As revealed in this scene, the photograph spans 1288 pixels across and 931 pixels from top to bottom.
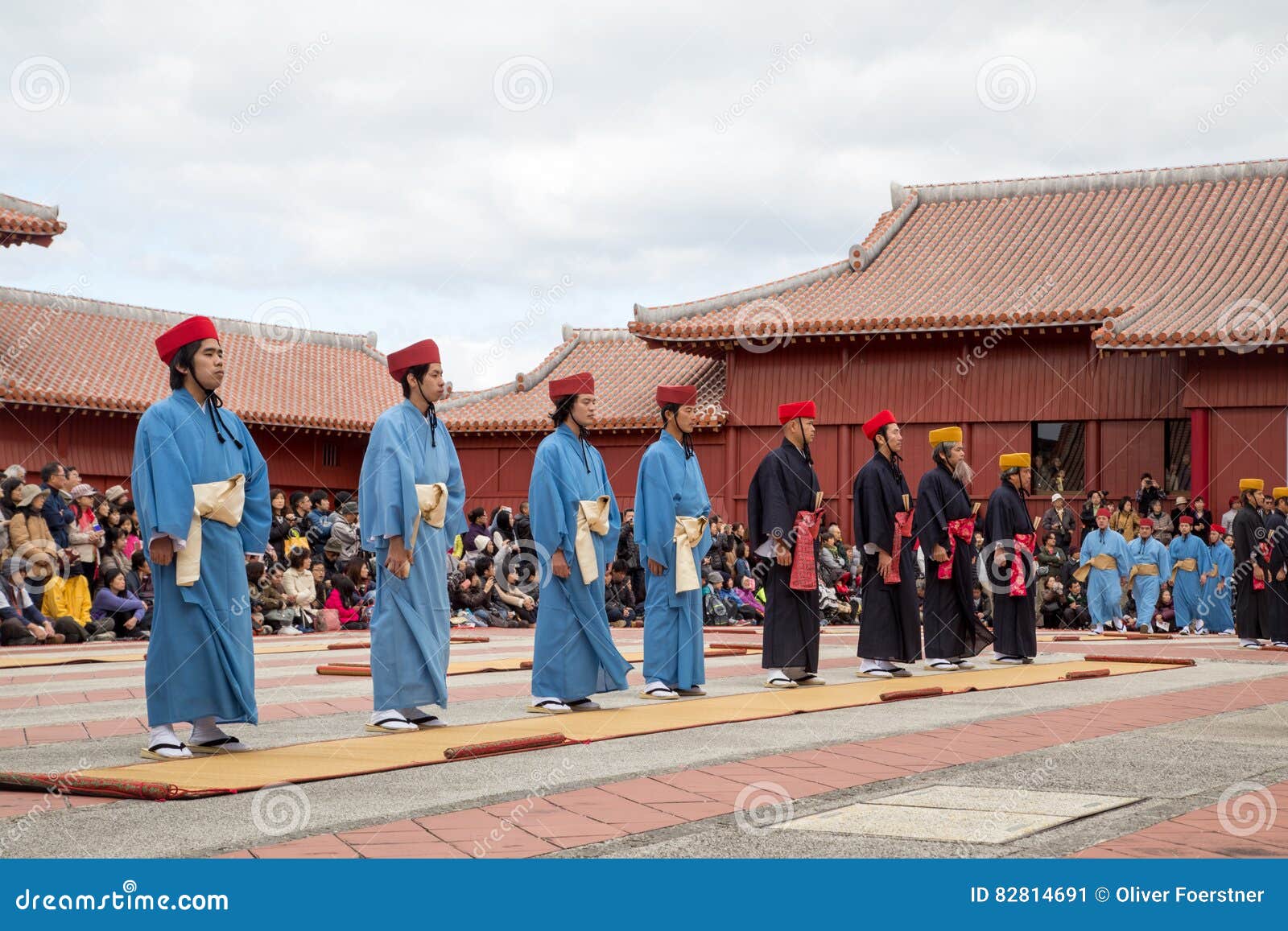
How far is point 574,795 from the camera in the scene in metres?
4.51

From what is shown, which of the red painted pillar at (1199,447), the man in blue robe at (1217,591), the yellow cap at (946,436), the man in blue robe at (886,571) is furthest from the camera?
the red painted pillar at (1199,447)

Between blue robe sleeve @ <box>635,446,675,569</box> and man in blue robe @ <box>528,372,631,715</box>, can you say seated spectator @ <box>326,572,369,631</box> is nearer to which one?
blue robe sleeve @ <box>635,446,675,569</box>

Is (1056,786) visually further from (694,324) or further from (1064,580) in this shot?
Answer: (694,324)

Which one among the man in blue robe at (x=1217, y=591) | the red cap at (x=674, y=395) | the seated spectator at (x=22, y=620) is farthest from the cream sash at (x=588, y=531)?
the man in blue robe at (x=1217, y=591)

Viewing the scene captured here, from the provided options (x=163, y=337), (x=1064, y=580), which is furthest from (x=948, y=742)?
(x=1064, y=580)

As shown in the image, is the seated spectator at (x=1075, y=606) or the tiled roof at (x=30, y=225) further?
the tiled roof at (x=30, y=225)

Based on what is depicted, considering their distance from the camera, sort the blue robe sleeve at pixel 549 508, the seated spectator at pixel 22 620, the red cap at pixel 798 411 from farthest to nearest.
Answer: the seated spectator at pixel 22 620, the red cap at pixel 798 411, the blue robe sleeve at pixel 549 508

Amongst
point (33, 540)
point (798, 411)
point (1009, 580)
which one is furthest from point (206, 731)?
point (33, 540)

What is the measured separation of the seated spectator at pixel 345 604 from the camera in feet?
49.6

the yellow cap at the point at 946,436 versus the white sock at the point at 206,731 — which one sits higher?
the yellow cap at the point at 946,436

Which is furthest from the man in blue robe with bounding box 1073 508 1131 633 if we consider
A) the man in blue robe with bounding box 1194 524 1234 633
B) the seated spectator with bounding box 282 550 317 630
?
the seated spectator with bounding box 282 550 317 630

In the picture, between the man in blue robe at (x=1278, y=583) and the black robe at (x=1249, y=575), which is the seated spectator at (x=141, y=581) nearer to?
the black robe at (x=1249, y=575)

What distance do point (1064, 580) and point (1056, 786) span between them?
579 inches

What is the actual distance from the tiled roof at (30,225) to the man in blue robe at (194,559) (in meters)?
15.1
